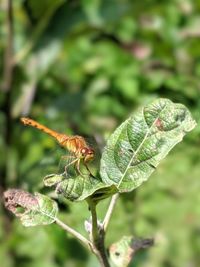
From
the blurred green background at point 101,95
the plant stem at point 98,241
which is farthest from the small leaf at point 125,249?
the blurred green background at point 101,95

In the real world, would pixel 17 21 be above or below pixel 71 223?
above

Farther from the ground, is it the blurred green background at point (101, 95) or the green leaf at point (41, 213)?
the green leaf at point (41, 213)

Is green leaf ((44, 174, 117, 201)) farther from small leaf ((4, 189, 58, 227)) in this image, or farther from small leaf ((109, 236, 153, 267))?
small leaf ((109, 236, 153, 267))

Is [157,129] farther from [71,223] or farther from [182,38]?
[182,38]

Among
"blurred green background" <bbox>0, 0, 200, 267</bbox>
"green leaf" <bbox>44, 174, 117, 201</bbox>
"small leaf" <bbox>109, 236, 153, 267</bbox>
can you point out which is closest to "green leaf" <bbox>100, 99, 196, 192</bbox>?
"green leaf" <bbox>44, 174, 117, 201</bbox>

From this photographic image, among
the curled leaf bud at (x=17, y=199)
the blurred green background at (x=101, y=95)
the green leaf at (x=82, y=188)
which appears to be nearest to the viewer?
the green leaf at (x=82, y=188)

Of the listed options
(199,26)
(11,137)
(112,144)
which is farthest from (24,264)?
(112,144)

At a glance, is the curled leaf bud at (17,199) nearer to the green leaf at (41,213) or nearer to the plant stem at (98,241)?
the green leaf at (41,213)
